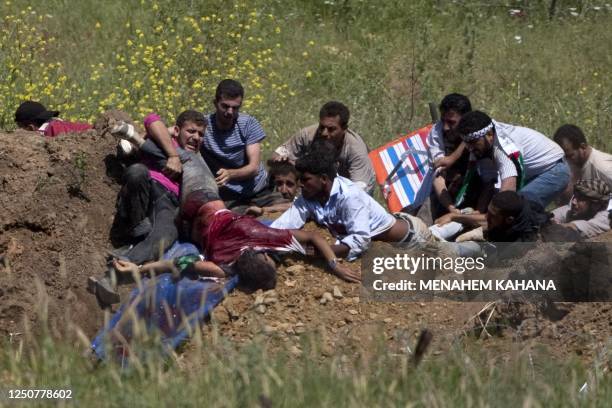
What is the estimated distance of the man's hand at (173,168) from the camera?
29.7 feet

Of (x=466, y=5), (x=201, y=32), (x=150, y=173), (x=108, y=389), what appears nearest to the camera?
(x=108, y=389)

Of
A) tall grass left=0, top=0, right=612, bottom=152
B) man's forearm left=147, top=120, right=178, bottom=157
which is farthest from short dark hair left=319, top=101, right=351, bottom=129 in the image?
tall grass left=0, top=0, right=612, bottom=152

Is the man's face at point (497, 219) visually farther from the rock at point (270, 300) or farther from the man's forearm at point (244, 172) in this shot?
the man's forearm at point (244, 172)

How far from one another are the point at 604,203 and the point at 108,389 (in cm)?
507

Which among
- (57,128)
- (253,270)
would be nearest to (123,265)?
(253,270)

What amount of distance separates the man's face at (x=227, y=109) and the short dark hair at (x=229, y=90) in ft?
0.08

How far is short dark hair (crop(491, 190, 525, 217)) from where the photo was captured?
863 centimetres

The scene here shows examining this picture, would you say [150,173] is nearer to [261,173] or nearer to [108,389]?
[261,173]

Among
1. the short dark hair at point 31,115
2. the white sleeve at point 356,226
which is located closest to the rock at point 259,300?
the white sleeve at point 356,226

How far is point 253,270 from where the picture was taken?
8.40m

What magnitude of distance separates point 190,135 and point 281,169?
2.61 feet

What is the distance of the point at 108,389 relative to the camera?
5738mm

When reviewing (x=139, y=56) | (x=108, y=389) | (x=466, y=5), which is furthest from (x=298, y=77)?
(x=108, y=389)

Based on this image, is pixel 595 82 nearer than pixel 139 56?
No
